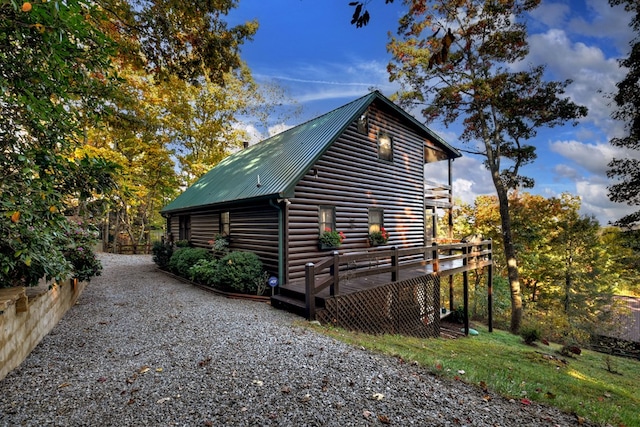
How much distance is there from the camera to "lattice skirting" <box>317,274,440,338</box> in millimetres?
6523

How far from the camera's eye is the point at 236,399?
9.61 feet

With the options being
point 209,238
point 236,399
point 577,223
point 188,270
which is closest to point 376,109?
point 209,238

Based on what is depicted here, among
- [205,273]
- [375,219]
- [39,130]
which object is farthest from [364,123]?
[39,130]

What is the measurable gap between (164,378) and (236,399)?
3.39 ft

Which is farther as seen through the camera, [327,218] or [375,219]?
[375,219]

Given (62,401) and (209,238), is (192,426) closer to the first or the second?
(62,401)

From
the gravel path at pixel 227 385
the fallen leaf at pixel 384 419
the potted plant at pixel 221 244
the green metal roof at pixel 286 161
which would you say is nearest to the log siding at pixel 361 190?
the green metal roof at pixel 286 161

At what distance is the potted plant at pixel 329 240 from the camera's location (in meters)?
8.91

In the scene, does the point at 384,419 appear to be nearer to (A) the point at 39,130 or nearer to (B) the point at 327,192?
(A) the point at 39,130

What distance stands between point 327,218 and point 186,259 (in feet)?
18.2

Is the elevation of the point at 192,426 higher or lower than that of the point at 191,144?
lower

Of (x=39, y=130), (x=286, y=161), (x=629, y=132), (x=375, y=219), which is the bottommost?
(x=375, y=219)

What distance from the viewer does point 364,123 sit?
1069cm

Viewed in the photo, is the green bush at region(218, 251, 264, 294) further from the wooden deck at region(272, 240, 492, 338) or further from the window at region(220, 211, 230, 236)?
the window at region(220, 211, 230, 236)
